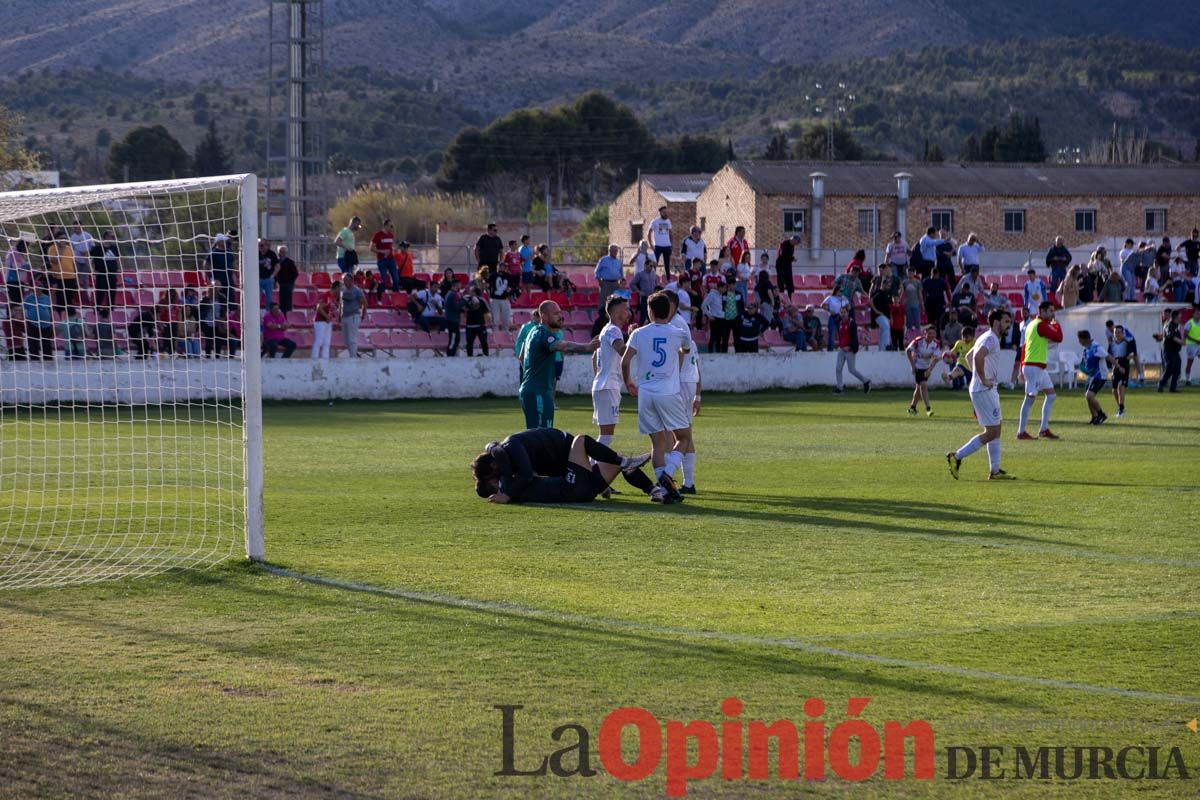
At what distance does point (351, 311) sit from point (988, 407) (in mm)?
16539

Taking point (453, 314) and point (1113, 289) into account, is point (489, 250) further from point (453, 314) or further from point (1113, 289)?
point (1113, 289)

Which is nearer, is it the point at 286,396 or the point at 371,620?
the point at 371,620

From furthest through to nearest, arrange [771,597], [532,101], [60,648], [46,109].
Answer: [532,101] → [46,109] → [771,597] → [60,648]

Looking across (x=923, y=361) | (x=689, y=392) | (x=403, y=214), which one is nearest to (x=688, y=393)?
(x=689, y=392)

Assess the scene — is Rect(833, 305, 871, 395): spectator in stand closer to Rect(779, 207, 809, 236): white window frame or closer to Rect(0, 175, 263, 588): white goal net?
Rect(0, 175, 263, 588): white goal net

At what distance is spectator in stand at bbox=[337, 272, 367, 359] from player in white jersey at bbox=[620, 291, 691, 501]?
53.6 feet

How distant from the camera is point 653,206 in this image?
234 feet

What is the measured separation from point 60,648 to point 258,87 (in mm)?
114099

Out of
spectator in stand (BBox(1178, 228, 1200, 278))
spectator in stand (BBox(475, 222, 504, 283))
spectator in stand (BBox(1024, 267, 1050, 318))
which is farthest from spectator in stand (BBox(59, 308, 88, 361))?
spectator in stand (BBox(1178, 228, 1200, 278))

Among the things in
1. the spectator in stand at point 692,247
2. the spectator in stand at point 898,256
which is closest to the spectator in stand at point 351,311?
the spectator in stand at point 692,247

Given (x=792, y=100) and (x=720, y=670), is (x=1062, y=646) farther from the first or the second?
(x=792, y=100)

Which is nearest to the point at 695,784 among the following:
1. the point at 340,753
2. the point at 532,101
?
the point at 340,753

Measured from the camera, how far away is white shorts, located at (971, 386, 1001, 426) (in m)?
15.4

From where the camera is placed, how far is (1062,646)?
769cm
